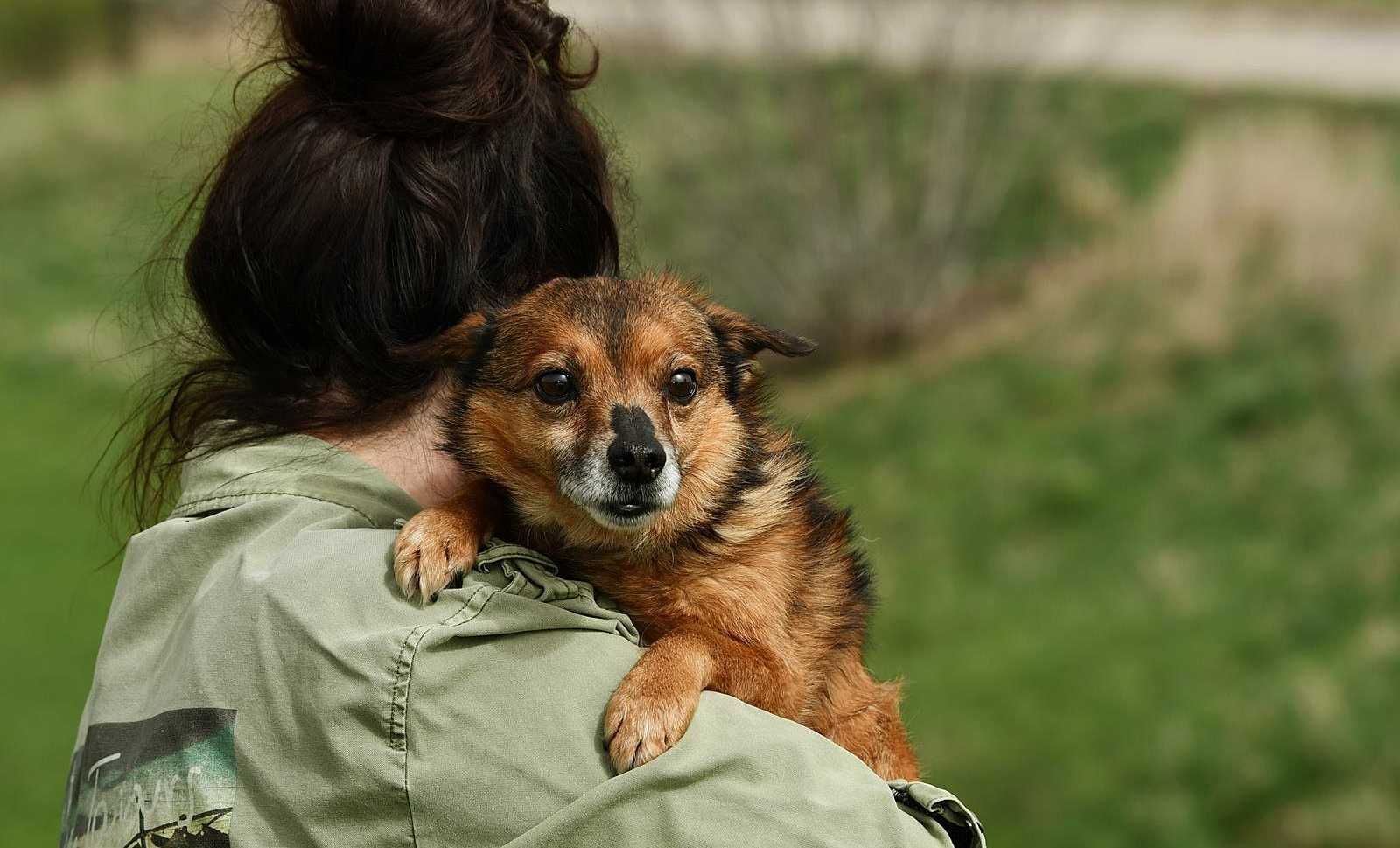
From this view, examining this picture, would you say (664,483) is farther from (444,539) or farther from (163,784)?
(163,784)

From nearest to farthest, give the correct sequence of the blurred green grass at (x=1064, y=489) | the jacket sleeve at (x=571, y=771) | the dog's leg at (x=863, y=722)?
1. the jacket sleeve at (x=571, y=771)
2. the dog's leg at (x=863, y=722)
3. the blurred green grass at (x=1064, y=489)

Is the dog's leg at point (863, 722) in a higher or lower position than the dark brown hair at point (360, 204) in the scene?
lower

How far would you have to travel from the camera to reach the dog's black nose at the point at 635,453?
10.3 feet

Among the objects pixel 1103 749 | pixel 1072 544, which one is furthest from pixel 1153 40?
pixel 1103 749

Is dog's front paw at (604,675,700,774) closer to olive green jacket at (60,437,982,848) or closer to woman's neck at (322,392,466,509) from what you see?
olive green jacket at (60,437,982,848)

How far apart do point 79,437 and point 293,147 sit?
40.1ft

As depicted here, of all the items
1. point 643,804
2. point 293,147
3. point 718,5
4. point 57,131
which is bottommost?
point 643,804

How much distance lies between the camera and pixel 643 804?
2.29m

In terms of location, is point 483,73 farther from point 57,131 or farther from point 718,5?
point 57,131

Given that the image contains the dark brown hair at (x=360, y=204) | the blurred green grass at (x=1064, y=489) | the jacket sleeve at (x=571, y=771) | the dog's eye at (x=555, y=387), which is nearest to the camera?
the jacket sleeve at (x=571, y=771)

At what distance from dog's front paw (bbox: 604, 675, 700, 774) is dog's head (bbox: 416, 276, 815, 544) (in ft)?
2.50

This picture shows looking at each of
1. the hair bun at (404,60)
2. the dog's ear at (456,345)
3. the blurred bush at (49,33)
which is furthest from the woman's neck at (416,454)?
the blurred bush at (49,33)

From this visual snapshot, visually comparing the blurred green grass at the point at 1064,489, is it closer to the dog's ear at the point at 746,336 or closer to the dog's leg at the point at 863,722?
the dog's ear at the point at 746,336

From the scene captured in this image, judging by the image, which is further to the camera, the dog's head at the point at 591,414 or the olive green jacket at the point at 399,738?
the dog's head at the point at 591,414
